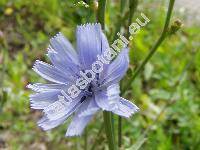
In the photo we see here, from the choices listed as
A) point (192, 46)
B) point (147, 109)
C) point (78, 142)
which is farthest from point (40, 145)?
point (192, 46)

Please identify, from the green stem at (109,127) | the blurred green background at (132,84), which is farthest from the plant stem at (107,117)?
the blurred green background at (132,84)

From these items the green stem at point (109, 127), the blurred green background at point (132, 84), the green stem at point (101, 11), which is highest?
the blurred green background at point (132, 84)

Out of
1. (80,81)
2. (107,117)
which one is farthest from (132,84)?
(107,117)

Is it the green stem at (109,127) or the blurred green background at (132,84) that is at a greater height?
the blurred green background at (132,84)

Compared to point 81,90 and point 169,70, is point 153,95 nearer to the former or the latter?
point 169,70

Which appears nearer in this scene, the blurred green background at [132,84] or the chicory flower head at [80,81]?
the chicory flower head at [80,81]

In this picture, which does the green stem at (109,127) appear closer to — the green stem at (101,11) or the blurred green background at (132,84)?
the green stem at (101,11)

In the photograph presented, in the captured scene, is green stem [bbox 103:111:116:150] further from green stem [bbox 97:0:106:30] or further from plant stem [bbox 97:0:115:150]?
green stem [bbox 97:0:106:30]
